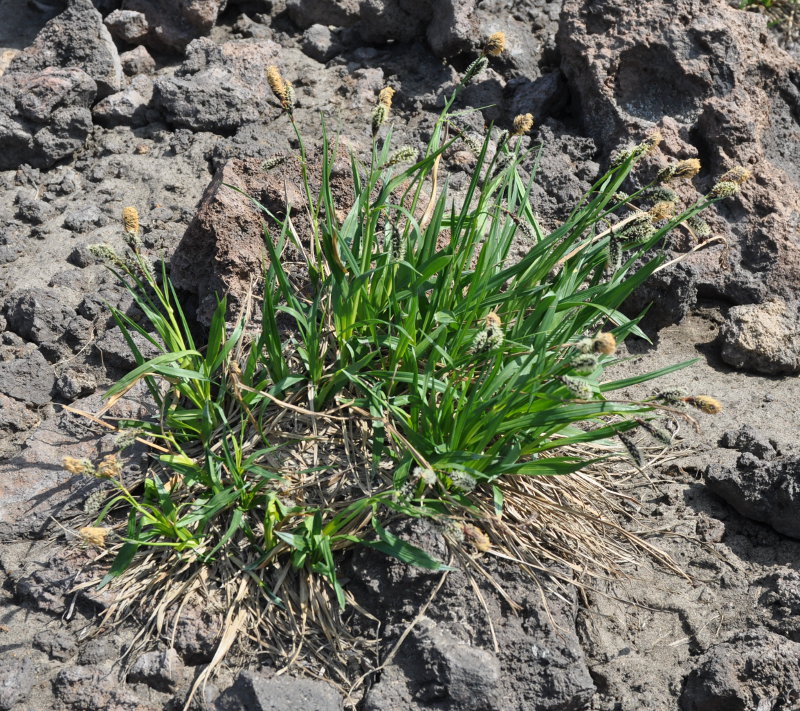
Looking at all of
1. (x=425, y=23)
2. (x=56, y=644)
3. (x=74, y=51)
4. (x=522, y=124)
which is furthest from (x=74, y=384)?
(x=425, y=23)

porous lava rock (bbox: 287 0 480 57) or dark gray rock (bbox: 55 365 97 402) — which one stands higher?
porous lava rock (bbox: 287 0 480 57)

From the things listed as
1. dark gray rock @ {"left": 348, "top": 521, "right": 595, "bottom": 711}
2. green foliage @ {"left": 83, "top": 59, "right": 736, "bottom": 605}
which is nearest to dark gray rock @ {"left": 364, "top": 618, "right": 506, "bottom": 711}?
dark gray rock @ {"left": 348, "top": 521, "right": 595, "bottom": 711}

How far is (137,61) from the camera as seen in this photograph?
424 cm

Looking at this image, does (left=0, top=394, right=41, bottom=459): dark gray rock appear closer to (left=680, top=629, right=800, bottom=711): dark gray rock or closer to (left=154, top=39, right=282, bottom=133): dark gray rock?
(left=154, top=39, right=282, bottom=133): dark gray rock

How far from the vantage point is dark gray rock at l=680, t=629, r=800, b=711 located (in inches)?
86.2

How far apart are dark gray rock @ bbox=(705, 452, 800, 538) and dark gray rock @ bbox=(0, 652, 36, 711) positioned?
214cm

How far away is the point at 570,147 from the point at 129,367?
2174 mm

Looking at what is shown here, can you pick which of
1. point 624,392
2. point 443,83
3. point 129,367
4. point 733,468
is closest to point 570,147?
point 443,83

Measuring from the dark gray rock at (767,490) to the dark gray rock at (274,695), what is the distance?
1.43 metres

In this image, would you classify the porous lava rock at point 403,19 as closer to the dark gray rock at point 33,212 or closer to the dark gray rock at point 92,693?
the dark gray rock at point 33,212

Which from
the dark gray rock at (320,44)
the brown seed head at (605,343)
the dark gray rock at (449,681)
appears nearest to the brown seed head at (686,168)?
the brown seed head at (605,343)

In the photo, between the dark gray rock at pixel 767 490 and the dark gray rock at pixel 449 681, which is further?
the dark gray rock at pixel 767 490

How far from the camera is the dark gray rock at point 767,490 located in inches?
102

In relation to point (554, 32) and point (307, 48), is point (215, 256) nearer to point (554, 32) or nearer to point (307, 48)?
point (307, 48)
